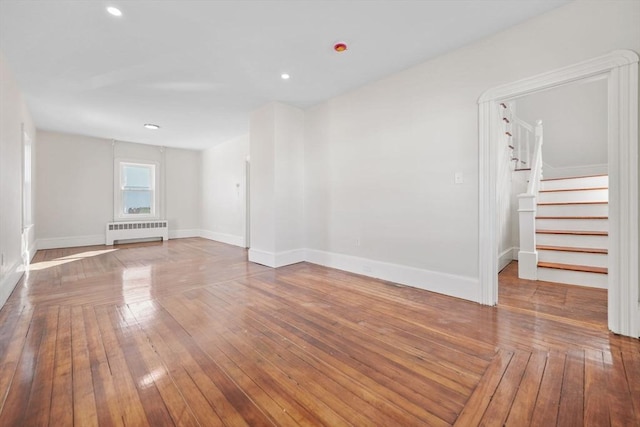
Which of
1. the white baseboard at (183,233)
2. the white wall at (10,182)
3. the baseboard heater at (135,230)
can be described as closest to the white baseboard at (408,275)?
the white wall at (10,182)

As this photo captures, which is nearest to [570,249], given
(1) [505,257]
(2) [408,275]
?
(1) [505,257]

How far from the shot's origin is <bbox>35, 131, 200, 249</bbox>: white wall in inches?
224

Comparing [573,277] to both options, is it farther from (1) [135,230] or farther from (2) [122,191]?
(2) [122,191]

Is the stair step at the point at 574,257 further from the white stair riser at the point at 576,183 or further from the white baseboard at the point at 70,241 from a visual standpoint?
the white baseboard at the point at 70,241

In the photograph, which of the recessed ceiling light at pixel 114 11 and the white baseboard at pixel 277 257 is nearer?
the recessed ceiling light at pixel 114 11

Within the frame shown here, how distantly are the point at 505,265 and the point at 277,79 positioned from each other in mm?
4279

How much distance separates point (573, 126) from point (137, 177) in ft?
31.6

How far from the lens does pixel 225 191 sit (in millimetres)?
6801

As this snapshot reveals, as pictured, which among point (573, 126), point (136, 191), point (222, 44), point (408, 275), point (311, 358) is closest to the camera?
point (311, 358)

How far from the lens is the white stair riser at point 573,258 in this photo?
3088mm

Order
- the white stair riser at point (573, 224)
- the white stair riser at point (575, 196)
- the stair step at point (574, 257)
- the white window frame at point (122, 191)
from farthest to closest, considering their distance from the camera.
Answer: the white window frame at point (122, 191)
the white stair riser at point (575, 196)
the white stair riser at point (573, 224)
the stair step at point (574, 257)

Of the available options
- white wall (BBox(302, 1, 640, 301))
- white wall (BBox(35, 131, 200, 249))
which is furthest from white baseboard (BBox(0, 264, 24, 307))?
white wall (BBox(302, 1, 640, 301))

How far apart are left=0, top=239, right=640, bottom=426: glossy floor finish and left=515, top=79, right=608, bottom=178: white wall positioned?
9.85ft

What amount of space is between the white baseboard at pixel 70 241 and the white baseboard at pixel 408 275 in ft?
18.5
